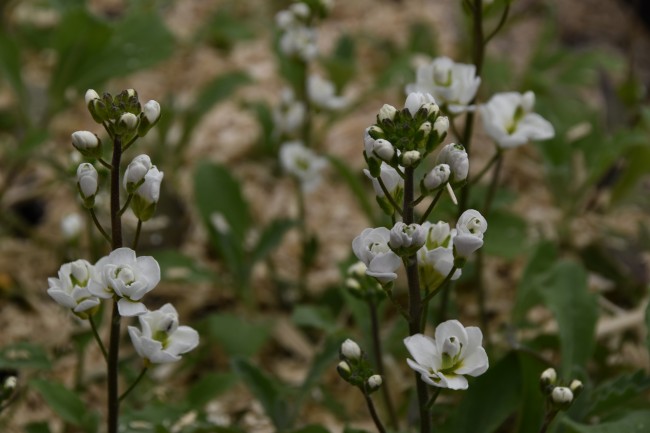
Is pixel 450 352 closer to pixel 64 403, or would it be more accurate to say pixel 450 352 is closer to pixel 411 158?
pixel 411 158

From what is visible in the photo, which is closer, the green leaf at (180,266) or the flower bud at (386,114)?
the flower bud at (386,114)

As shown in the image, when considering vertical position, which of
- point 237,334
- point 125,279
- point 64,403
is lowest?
point 237,334

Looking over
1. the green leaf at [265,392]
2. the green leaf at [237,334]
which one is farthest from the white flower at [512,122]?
the green leaf at [237,334]

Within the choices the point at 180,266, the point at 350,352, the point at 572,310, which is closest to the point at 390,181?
the point at 350,352

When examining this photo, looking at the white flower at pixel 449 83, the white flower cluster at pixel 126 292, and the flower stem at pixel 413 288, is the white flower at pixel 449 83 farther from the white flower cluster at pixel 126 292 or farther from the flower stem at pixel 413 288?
the white flower cluster at pixel 126 292

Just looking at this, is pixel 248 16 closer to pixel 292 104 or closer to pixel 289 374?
pixel 292 104

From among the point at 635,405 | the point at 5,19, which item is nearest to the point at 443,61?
the point at 635,405

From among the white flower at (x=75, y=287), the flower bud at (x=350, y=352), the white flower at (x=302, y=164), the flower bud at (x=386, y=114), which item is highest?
the flower bud at (x=386, y=114)
